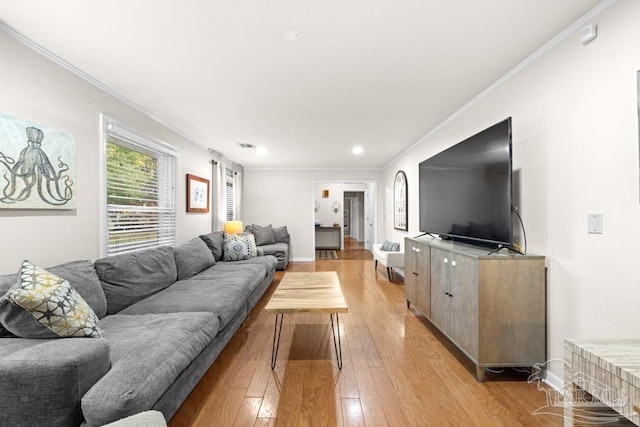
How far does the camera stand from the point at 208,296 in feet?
8.13

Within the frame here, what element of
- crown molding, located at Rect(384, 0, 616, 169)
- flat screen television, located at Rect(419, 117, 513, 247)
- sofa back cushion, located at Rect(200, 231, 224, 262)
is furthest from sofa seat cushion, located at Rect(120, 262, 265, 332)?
crown molding, located at Rect(384, 0, 616, 169)

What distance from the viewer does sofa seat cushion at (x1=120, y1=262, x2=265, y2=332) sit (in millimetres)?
2252

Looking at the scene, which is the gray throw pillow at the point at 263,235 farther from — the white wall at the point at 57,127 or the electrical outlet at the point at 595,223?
the electrical outlet at the point at 595,223

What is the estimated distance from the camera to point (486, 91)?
8.77 ft

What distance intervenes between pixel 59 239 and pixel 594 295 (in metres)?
3.72

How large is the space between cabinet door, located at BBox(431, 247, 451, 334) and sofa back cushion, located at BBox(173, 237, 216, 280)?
106 inches

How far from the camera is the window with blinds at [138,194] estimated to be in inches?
111

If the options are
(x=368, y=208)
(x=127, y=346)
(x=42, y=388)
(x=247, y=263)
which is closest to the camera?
(x=42, y=388)

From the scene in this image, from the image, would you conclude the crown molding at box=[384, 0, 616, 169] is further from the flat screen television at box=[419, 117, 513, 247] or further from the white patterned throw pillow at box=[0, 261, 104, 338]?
the white patterned throw pillow at box=[0, 261, 104, 338]

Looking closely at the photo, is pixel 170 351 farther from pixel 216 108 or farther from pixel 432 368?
pixel 216 108

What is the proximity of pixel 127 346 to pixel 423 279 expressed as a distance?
8.83ft

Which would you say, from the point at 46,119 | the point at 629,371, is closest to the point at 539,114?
the point at 629,371

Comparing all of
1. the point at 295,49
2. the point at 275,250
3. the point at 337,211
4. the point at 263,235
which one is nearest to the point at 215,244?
the point at 275,250

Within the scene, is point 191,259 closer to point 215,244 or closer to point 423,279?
point 215,244
